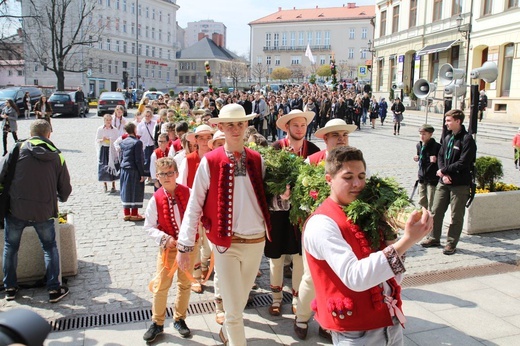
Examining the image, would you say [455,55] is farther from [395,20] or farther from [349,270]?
[349,270]

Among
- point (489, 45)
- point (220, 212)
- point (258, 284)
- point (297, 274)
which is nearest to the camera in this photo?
point (220, 212)

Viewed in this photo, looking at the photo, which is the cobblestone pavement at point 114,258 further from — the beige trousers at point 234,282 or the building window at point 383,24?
the building window at point 383,24

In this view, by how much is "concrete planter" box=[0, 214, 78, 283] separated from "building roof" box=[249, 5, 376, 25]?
98.1 metres

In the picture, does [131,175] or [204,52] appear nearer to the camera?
[131,175]

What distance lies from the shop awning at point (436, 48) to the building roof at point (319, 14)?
64586mm

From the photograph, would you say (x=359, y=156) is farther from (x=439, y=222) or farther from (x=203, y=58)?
(x=203, y=58)

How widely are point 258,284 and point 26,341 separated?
4626 millimetres

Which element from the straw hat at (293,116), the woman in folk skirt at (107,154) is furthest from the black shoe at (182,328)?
the woman in folk skirt at (107,154)

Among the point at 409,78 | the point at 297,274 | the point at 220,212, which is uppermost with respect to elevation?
the point at 409,78

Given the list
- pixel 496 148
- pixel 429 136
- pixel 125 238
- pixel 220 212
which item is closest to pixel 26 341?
pixel 220 212

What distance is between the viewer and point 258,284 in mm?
5770

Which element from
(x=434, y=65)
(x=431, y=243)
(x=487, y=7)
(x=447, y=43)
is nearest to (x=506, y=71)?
(x=487, y=7)

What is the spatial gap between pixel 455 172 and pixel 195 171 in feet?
12.2

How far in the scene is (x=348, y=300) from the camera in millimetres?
2588
